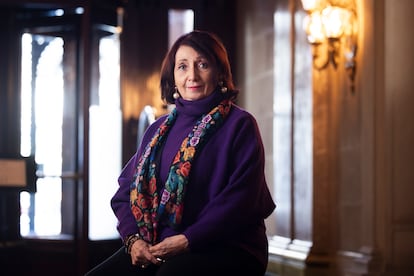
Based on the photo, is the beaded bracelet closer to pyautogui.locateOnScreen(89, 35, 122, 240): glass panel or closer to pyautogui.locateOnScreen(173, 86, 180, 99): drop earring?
pyautogui.locateOnScreen(173, 86, 180, 99): drop earring

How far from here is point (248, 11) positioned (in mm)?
5969

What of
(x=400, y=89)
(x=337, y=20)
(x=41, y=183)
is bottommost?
(x=41, y=183)

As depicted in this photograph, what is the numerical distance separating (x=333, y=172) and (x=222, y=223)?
7.67 ft

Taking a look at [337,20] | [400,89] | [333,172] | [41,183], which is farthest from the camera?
[41,183]

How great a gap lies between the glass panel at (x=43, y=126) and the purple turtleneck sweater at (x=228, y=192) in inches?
134

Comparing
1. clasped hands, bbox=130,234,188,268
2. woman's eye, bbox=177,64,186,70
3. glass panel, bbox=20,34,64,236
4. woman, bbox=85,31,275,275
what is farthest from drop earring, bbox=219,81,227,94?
glass panel, bbox=20,34,64,236

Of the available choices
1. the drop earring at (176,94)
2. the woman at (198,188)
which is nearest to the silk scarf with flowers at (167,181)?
the woman at (198,188)

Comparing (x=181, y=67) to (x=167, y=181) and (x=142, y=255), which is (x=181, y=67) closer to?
(x=167, y=181)

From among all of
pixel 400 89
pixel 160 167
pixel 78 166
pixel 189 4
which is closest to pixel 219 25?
pixel 189 4

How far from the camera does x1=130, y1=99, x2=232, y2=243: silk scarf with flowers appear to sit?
2.35 meters

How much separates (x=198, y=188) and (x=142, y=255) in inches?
9.1

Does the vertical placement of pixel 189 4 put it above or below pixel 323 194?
above

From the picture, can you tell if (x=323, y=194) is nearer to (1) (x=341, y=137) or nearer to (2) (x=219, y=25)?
(1) (x=341, y=137)

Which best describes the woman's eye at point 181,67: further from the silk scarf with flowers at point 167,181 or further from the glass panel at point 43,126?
the glass panel at point 43,126
